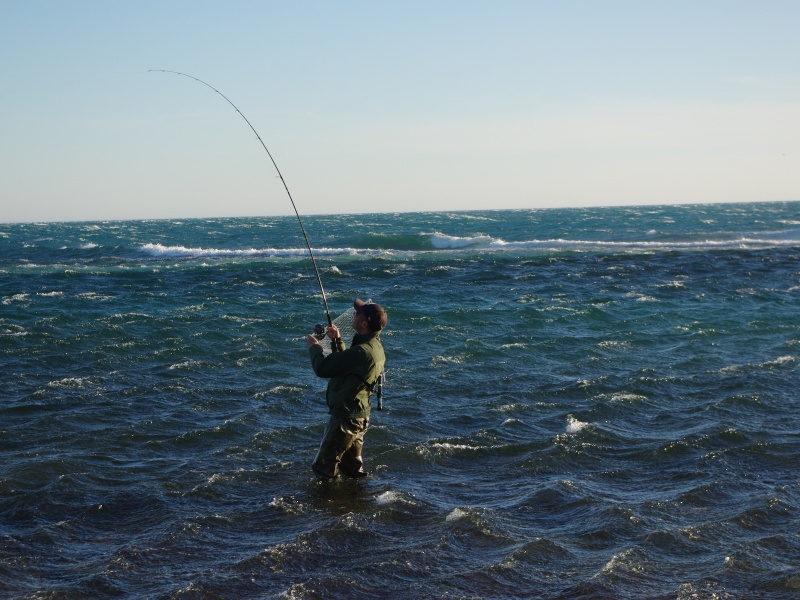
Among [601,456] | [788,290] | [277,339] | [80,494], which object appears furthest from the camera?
[788,290]

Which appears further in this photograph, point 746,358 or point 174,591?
point 746,358

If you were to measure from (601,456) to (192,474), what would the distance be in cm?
375

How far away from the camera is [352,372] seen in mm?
6781

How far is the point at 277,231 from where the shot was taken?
186 ft

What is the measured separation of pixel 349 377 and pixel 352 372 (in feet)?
0.34

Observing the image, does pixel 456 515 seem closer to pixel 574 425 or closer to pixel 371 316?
pixel 371 316

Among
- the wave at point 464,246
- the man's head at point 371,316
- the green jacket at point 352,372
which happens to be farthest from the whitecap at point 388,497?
the wave at point 464,246

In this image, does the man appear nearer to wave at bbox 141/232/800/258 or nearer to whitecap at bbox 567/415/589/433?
whitecap at bbox 567/415/589/433

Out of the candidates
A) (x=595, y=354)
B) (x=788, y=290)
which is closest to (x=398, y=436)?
(x=595, y=354)

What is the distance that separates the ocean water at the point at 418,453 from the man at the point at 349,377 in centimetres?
40

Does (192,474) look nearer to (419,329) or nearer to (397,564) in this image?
(397,564)

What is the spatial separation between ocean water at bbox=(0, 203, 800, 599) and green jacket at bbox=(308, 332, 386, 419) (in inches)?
29.3

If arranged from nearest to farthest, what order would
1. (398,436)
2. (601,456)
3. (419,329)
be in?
(601,456), (398,436), (419,329)

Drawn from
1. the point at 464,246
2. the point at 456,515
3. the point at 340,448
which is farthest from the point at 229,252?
the point at 456,515
